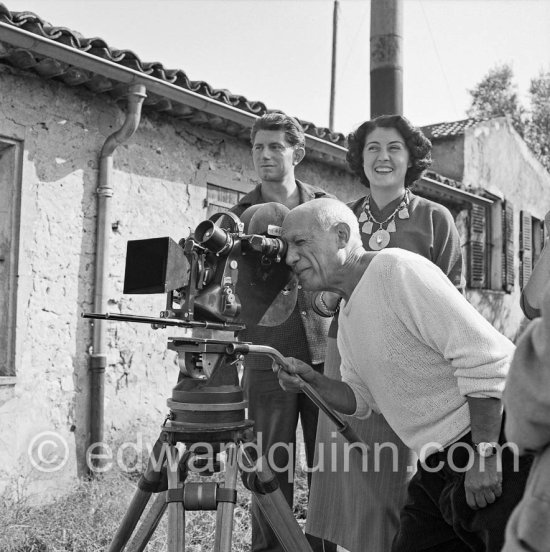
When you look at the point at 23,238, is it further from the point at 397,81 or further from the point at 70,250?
the point at 397,81

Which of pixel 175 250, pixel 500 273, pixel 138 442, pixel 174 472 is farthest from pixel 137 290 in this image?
pixel 500 273

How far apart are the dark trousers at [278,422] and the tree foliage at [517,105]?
23.6 m

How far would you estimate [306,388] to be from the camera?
6.88 feet

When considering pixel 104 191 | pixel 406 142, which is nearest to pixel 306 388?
pixel 406 142

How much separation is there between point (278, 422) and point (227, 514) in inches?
39.0

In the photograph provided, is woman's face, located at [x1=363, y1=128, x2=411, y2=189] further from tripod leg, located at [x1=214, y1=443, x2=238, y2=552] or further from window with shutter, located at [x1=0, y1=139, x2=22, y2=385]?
window with shutter, located at [x1=0, y1=139, x2=22, y2=385]

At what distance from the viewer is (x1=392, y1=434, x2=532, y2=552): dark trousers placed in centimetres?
183

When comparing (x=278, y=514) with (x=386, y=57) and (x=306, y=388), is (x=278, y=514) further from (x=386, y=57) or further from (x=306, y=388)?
(x=386, y=57)

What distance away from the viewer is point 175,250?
1874 millimetres

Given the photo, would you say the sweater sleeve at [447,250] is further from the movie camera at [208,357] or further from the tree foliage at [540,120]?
the tree foliage at [540,120]

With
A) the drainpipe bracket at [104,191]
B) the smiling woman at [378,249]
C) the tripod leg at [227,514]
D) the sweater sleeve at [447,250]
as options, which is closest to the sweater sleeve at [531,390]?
the tripod leg at [227,514]

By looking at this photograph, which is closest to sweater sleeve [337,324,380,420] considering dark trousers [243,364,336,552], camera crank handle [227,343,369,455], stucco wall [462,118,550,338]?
camera crank handle [227,343,369,455]

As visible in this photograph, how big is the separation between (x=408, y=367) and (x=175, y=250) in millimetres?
764

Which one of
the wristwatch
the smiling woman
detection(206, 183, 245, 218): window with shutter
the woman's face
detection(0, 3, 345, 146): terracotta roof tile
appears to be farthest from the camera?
detection(206, 183, 245, 218): window with shutter
